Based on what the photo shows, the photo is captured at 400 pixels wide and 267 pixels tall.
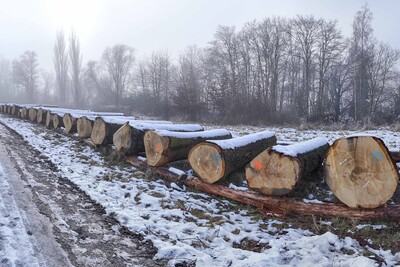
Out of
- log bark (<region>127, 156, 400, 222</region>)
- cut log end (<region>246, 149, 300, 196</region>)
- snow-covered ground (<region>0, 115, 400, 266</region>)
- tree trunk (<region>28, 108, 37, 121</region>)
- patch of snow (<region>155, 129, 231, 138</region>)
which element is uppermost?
tree trunk (<region>28, 108, 37, 121</region>)

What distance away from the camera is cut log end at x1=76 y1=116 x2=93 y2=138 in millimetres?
9117

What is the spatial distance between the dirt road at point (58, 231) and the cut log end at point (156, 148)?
162 centimetres

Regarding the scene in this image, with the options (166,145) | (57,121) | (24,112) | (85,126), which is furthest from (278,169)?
(24,112)

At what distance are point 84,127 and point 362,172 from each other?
25.5 ft

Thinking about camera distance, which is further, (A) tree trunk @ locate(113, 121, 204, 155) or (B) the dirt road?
(A) tree trunk @ locate(113, 121, 204, 155)

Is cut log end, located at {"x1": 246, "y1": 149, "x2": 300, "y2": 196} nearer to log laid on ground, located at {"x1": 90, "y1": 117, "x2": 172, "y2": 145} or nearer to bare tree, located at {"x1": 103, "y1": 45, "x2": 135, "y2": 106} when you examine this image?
log laid on ground, located at {"x1": 90, "y1": 117, "x2": 172, "y2": 145}

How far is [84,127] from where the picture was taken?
925 cm

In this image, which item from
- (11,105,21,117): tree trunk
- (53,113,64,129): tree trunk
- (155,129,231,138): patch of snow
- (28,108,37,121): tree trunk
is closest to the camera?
(155,129,231,138): patch of snow

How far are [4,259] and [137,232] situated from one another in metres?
1.32

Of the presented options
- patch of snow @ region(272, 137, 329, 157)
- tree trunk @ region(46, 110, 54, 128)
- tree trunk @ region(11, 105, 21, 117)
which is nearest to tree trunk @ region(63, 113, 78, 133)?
tree trunk @ region(46, 110, 54, 128)

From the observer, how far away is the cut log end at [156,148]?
6.02 metres

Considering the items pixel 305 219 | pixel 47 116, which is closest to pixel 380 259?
pixel 305 219

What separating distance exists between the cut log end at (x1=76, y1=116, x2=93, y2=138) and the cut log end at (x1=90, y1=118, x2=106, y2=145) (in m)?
0.89

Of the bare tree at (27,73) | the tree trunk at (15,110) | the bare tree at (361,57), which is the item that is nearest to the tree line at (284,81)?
the bare tree at (361,57)
